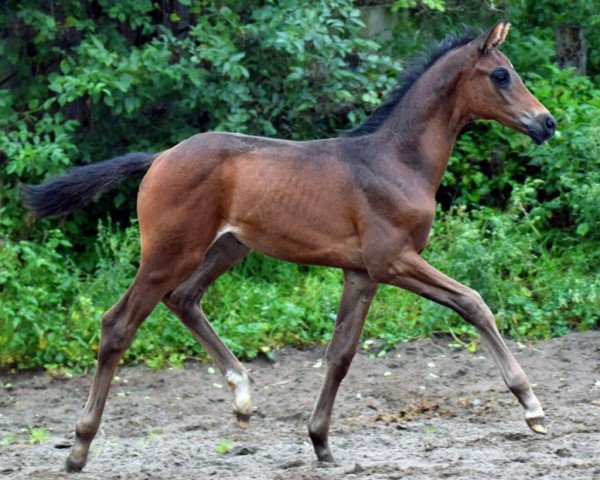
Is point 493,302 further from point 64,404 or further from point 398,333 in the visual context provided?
point 64,404

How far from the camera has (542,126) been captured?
5867mm

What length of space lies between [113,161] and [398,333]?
2.99 m

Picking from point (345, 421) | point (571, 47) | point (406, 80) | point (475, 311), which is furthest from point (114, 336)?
point (571, 47)

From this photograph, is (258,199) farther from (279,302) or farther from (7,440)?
(279,302)

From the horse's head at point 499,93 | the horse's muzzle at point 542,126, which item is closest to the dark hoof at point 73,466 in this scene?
the horse's head at point 499,93

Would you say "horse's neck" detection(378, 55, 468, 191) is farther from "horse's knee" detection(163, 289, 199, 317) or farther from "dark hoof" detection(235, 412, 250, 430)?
"dark hoof" detection(235, 412, 250, 430)

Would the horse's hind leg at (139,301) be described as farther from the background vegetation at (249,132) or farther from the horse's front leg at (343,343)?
Answer: the background vegetation at (249,132)

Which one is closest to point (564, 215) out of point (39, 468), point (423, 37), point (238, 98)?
point (423, 37)

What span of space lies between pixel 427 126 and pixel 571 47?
545 cm

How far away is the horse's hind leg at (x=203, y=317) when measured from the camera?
6195 millimetres

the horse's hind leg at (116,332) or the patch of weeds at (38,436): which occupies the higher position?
the horse's hind leg at (116,332)

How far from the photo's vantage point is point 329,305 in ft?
27.8

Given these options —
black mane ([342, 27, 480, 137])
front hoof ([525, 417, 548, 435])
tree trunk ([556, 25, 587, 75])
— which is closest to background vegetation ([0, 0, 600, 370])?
tree trunk ([556, 25, 587, 75])

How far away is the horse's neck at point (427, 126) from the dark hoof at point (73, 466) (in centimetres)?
229
